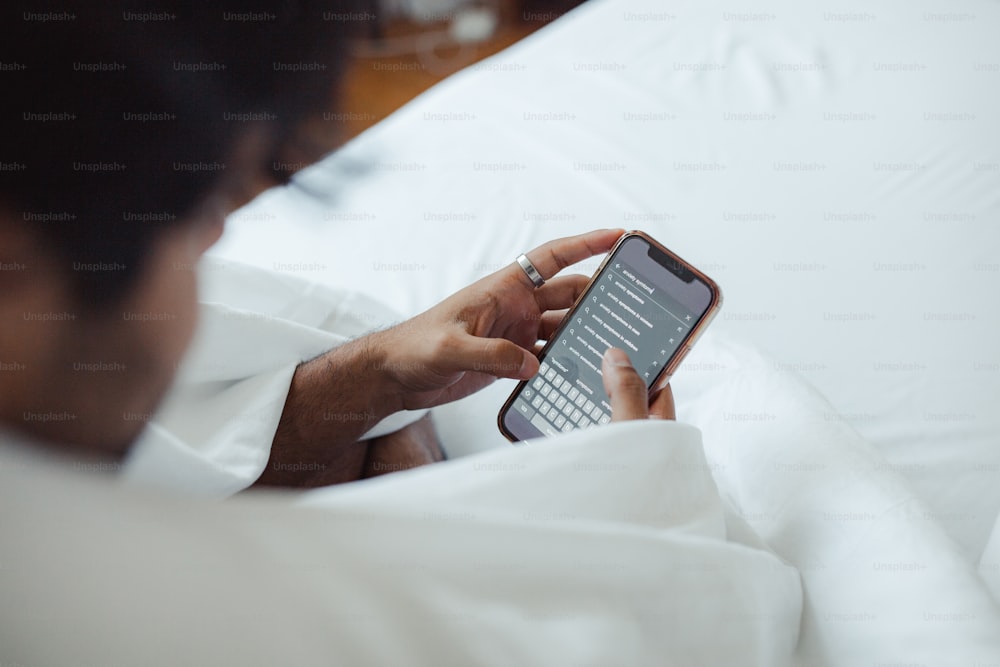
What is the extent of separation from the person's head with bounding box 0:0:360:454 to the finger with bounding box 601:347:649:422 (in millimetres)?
267

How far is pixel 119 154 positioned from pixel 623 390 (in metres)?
0.34

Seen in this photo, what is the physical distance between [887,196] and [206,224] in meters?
0.78

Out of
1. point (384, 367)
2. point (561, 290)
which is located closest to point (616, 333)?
point (561, 290)

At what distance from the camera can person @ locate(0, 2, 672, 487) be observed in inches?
13.7

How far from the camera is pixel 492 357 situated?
23.5 inches

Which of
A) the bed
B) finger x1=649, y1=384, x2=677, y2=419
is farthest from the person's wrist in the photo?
finger x1=649, y1=384, x2=677, y2=419

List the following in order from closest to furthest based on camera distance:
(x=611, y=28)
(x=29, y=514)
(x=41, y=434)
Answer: (x=29, y=514) < (x=41, y=434) < (x=611, y=28)

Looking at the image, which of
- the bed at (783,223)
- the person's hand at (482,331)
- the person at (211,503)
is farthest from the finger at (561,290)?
the person at (211,503)

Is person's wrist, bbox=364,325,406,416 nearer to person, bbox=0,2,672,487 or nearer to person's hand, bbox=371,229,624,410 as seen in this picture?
person's hand, bbox=371,229,624,410

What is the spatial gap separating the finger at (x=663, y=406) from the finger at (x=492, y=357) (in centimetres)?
10

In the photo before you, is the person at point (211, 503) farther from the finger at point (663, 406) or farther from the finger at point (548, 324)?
the finger at point (548, 324)

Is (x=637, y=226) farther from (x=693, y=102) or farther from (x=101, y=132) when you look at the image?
(x=101, y=132)

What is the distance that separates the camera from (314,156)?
457mm

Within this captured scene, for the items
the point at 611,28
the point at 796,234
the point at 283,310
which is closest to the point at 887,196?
the point at 796,234
